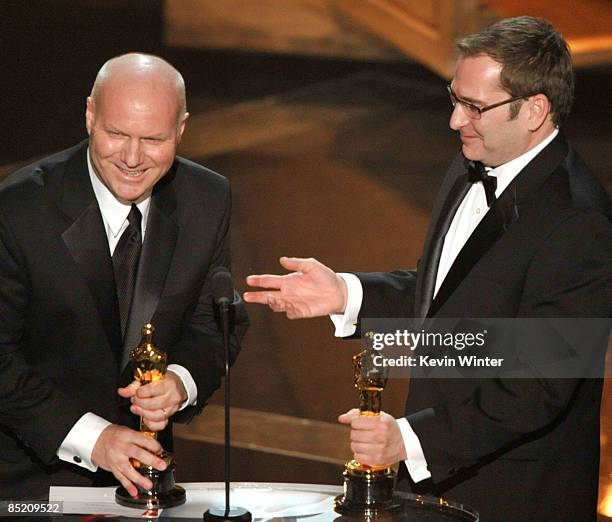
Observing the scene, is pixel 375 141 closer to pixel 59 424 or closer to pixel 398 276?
pixel 398 276

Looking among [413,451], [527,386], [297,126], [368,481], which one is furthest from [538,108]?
[297,126]

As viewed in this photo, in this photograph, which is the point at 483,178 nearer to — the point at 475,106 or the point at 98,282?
the point at 475,106

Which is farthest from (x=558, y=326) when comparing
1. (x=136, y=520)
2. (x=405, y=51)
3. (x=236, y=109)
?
(x=405, y=51)

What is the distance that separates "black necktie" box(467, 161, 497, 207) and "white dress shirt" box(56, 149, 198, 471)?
82 cm

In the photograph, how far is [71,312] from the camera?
295cm

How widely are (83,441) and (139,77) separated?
850mm

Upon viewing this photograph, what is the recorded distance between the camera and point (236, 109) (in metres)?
8.62

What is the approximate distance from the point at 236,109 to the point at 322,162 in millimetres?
1252

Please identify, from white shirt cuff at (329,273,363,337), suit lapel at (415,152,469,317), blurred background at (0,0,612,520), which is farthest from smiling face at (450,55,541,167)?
blurred background at (0,0,612,520)

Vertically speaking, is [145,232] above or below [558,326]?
above

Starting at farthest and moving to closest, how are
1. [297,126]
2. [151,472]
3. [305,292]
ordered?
[297,126], [305,292], [151,472]

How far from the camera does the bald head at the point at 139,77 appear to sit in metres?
2.81

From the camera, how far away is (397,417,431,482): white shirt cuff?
265 cm

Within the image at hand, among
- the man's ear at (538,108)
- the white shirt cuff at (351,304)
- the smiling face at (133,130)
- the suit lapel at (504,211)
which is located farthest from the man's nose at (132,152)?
the man's ear at (538,108)
